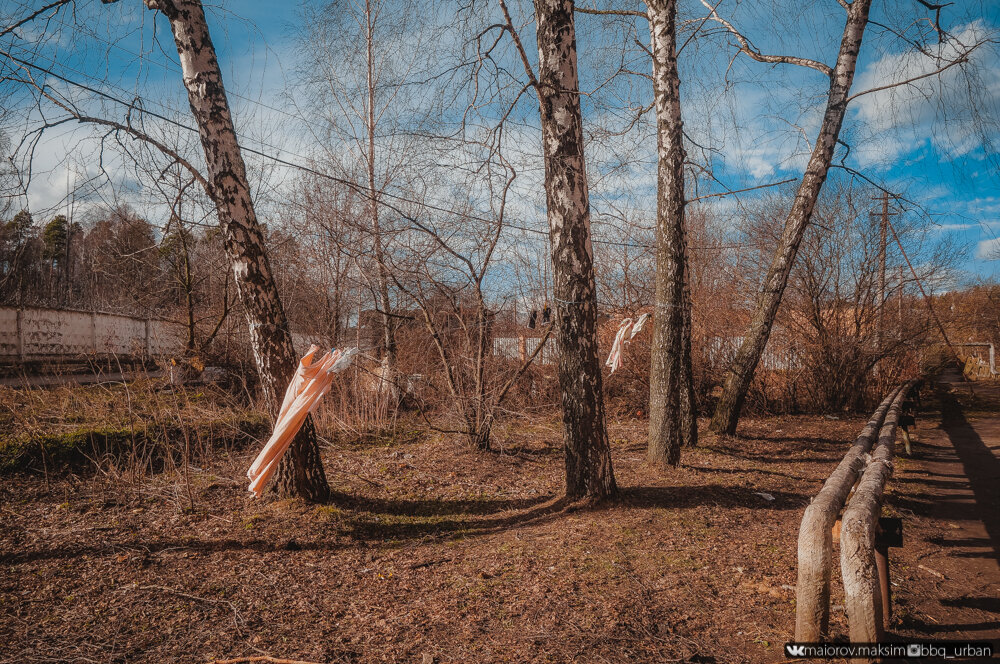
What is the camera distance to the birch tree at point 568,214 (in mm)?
4508

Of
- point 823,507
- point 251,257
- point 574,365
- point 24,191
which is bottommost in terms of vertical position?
point 823,507

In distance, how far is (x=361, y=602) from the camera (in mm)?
3318

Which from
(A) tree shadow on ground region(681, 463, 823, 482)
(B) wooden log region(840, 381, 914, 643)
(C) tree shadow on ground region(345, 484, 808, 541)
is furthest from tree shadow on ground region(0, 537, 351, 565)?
(A) tree shadow on ground region(681, 463, 823, 482)

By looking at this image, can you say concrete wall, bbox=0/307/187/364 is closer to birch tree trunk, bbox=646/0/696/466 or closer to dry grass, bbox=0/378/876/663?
dry grass, bbox=0/378/876/663

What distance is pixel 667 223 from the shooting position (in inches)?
253

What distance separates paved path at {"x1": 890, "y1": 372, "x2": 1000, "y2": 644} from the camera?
289cm

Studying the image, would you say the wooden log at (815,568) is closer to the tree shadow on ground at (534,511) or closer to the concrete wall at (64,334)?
the tree shadow on ground at (534,511)

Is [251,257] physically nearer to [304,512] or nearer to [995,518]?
[304,512]

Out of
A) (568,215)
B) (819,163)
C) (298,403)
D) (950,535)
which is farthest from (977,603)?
(819,163)

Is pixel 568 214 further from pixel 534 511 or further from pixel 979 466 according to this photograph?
pixel 979 466

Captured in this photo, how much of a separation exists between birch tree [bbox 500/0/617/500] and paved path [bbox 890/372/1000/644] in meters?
2.31

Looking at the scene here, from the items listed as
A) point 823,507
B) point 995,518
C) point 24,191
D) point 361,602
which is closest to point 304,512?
point 361,602

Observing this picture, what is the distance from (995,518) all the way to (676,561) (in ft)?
10.3

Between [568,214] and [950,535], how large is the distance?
12.5ft
